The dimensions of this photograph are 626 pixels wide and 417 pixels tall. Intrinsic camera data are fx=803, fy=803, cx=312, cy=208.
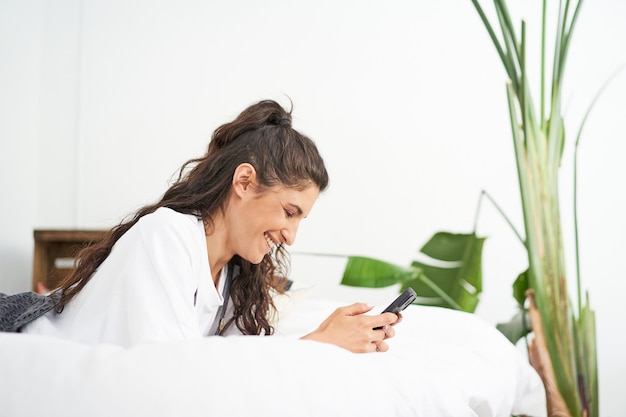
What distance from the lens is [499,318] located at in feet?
9.50

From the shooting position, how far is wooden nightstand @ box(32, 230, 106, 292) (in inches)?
114

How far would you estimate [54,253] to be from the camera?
121 inches

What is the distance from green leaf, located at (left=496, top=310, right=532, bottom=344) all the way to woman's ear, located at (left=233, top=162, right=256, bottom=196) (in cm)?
106

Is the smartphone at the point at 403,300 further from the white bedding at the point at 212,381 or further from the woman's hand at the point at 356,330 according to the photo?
the white bedding at the point at 212,381

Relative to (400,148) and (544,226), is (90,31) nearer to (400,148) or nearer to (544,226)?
(400,148)

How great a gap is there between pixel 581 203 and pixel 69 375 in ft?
7.43

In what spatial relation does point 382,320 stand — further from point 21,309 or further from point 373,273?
point 373,273

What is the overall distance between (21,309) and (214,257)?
390 millimetres

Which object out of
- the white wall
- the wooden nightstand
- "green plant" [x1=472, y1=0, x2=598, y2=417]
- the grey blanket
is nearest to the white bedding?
the grey blanket

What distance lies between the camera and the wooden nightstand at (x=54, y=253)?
9.47 feet

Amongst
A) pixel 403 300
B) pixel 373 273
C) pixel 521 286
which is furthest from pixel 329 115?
pixel 403 300

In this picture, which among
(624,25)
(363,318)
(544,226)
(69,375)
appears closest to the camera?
(69,375)

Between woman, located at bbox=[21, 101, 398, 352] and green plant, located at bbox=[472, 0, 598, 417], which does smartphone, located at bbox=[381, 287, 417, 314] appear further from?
green plant, located at bbox=[472, 0, 598, 417]

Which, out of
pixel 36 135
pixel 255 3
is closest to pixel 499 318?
pixel 255 3
